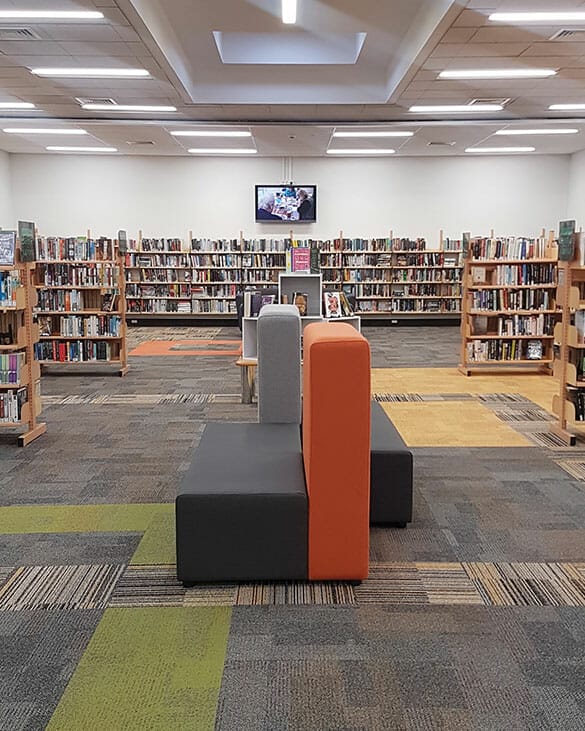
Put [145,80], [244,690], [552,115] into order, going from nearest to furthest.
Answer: [244,690] → [145,80] → [552,115]

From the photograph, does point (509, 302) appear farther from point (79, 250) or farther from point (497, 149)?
point (497, 149)

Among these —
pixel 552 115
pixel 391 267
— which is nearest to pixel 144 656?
Result: pixel 552 115

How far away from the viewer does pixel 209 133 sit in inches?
469

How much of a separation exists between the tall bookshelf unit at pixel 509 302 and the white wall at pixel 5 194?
32.2 feet

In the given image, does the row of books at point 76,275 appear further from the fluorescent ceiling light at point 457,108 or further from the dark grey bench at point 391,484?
the dark grey bench at point 391,484

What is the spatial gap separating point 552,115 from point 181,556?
9992mm

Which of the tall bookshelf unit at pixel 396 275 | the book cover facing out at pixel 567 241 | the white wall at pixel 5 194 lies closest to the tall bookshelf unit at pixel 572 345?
the book cover facing out at pixel 567 241

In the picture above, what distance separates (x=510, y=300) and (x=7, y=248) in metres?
5.90

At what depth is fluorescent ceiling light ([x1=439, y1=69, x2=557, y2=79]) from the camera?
8.14 metres

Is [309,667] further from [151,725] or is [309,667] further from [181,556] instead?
[181,556]

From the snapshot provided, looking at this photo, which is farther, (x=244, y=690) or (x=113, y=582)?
(x=113, y=582)

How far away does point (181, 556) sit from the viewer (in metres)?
3.06

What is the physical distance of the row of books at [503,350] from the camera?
8711 mm

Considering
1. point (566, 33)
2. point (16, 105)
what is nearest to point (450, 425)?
point (566, 33)
